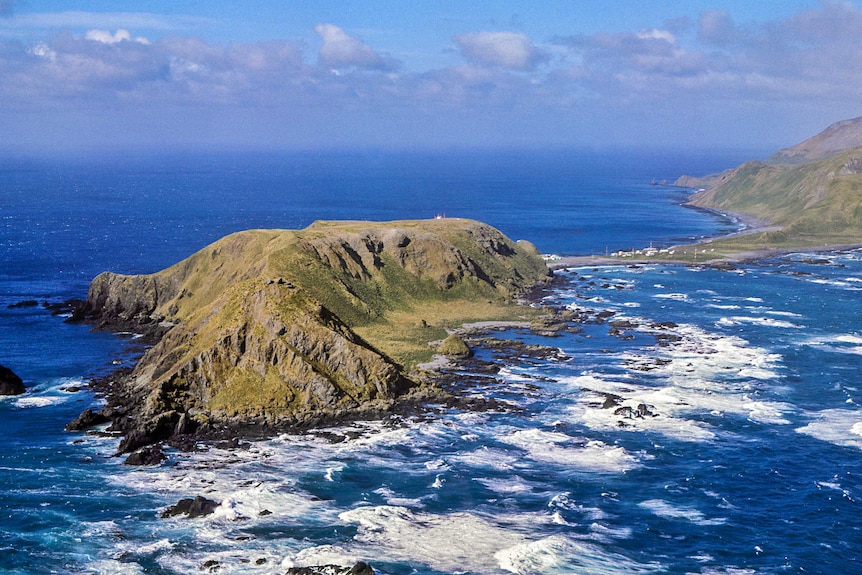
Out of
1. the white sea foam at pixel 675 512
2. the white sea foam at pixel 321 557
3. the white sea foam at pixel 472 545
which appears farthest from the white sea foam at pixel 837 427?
the white sea foam at pixel 321 557

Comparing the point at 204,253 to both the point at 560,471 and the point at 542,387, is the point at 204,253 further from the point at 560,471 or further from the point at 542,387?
the point at 560,471

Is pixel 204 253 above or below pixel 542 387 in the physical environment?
above

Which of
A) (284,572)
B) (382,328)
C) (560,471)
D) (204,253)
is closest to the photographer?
(284,572)

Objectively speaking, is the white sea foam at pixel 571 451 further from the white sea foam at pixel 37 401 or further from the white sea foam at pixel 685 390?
the white sea foam at pixel 37 401

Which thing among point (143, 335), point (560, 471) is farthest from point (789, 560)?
point (143, 335)

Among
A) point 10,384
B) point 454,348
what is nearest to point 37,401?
point 10,384

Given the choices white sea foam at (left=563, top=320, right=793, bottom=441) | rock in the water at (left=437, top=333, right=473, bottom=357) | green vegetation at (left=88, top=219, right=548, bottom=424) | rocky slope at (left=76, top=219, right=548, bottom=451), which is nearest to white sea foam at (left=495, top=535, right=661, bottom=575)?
white sea foam at (left=563, top=320, right=793, bottom=441)

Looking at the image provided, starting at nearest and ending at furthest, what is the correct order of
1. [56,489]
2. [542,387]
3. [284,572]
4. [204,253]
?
[284,572]
[56,489]
[542,387]
[204,253]

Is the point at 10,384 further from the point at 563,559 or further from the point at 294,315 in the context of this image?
the point at 563,559

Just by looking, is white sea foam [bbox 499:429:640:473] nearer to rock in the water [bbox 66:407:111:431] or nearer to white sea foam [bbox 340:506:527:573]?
white sea foam [bbox 340:506:527:573]
